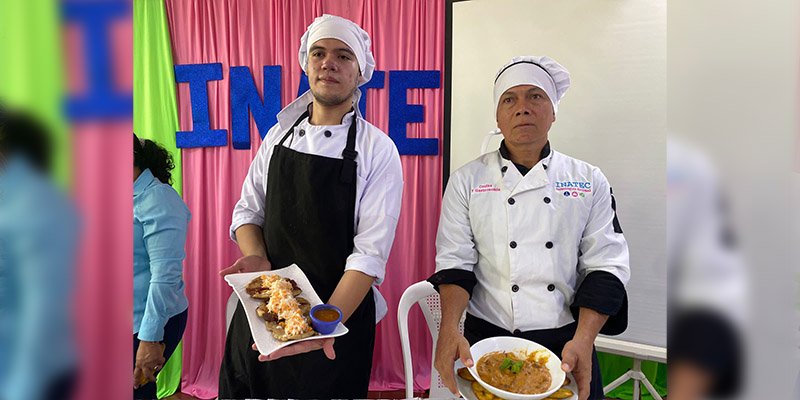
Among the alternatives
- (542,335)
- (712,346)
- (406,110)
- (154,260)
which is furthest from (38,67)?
(406,110)

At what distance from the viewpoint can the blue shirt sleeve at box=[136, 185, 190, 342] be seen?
0.50m

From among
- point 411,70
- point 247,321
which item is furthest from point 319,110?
point 247,321

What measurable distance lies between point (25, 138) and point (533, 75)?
2.63 feet

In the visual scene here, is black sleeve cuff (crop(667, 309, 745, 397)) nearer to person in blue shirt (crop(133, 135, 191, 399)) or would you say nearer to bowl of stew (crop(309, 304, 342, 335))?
person in blue shirt (crop(133, 135, 191, 399))

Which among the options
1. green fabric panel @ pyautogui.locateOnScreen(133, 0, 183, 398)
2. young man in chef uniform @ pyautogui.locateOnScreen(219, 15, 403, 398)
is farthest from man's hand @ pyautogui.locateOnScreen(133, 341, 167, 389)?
young man in chef uniform @ pyautogui.locateOnScreen(219, 15, 403, 398)

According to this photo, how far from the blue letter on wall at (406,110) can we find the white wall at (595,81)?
61 millimetres

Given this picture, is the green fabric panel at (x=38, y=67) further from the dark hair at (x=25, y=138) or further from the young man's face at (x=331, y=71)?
the young man's face at (x=331, y=71)

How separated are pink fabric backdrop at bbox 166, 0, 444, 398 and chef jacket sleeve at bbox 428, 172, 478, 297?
0.67ft

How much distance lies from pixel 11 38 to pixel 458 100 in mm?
883

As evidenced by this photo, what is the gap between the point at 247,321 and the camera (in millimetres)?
815

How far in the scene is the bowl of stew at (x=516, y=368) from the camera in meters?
0.61

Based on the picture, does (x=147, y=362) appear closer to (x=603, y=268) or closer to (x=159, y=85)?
(x=159, y=85)

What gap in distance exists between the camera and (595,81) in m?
0.91

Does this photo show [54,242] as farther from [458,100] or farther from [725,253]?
[458,100]
